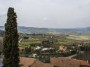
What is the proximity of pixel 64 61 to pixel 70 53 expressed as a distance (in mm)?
28833

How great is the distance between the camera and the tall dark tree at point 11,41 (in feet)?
96.7

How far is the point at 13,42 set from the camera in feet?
97.9

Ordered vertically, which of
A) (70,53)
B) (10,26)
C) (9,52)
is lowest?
(70,53)

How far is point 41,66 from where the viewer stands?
5831 cm

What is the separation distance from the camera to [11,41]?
29906 millimetres

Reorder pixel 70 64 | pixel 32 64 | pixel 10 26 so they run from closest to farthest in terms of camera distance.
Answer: pixel 10 26
pixel 32 64
pixel 70 64

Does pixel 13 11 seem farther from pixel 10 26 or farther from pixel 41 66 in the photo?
pixel 41 66

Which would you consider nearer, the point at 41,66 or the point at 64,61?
the point at 41,66

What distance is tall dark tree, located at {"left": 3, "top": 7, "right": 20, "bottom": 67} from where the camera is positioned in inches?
→ 1160

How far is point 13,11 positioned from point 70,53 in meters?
64.8

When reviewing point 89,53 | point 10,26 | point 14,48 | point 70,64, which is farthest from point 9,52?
point 89,53

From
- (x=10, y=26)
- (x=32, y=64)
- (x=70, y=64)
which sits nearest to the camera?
(x=10, y=26)

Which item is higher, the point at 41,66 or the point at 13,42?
the point at 13,42

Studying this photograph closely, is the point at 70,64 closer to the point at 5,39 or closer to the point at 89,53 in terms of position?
the point at 89,53
